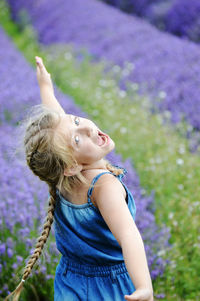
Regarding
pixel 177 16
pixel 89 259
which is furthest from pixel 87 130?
pixel 177 16

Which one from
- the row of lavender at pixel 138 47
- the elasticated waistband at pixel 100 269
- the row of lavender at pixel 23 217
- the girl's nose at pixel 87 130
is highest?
the girl's nose at pixel 87 130

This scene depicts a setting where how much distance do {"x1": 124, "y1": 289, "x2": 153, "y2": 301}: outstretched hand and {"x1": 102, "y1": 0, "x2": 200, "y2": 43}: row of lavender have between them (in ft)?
23.6

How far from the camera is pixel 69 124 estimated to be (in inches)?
52.6

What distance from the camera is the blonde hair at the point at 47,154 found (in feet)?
4.29

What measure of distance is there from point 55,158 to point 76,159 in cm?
7

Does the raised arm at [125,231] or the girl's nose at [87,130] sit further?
the girl's nose at [87,130]

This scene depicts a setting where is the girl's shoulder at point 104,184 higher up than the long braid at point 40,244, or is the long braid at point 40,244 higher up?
the girl's shoulder at point 104,184

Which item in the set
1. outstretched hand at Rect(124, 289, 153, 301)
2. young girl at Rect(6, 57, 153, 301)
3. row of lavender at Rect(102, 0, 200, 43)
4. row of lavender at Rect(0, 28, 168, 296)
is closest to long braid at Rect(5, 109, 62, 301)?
young girl at Rect(6, 57, 153, 301)

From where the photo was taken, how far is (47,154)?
1.31 metres

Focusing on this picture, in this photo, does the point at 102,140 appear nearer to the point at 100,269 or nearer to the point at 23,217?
the point at 100,269

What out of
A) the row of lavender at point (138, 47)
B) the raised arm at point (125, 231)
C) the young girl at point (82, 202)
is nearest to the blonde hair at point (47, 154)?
the young girl at point (82, 202)

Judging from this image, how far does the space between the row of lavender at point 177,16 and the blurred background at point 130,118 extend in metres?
0.03

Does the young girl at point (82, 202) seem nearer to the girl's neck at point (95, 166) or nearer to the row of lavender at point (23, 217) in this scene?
the girl's neck at point (95, 166)

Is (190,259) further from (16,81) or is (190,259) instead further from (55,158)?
(16,81)
